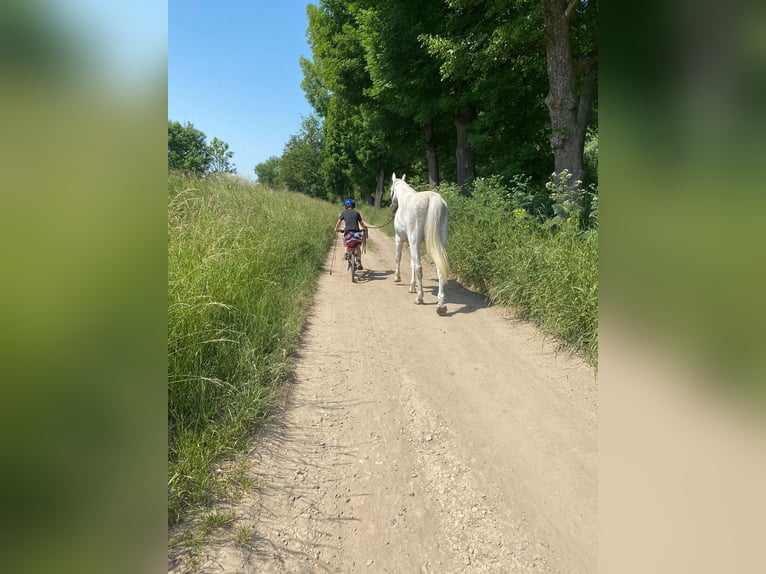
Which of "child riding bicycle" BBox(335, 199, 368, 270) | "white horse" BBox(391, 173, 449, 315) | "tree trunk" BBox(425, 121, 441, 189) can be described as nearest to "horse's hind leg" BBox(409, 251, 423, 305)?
"white horse" BBox(391, 173, 449, 315)

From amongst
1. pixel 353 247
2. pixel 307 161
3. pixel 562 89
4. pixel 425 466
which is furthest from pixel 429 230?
pixel 307 161

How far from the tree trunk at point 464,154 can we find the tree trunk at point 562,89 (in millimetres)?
5800

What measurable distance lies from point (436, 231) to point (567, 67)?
3.42 m

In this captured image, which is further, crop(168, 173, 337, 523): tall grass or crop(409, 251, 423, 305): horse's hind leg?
crop(409, 251, 423, 305): horse's hind leg

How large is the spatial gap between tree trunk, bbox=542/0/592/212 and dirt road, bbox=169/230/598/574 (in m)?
4.14

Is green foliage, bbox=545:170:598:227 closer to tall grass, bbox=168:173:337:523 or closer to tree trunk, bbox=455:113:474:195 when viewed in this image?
tall grass, bbox=168:173:337:523

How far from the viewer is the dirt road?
83.6 inches

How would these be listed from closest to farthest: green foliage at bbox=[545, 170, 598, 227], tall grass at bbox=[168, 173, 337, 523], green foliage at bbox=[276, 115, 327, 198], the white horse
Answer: tall grass at bbox=[168, 173, 337, 523] → green foliage at bbox=[545, 170, 598, 227] → the white horse → green foliage at bbox=[276, 115, 327, 198]

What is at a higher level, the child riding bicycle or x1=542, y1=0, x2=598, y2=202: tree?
x1=542, y1=0, x2=598, y2=202: tree

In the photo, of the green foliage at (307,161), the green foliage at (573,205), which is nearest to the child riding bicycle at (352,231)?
the green foliage at (573,205)

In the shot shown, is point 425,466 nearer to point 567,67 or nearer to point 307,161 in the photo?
point 567,67

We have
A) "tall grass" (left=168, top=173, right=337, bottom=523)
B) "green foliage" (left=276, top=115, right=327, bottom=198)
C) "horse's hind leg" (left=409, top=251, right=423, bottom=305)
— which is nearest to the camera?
"tall grass" (left=168, top=173, right=337, bottom=523)
